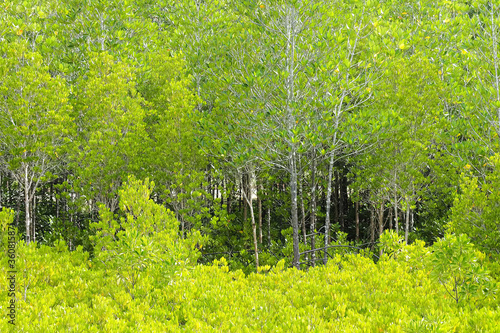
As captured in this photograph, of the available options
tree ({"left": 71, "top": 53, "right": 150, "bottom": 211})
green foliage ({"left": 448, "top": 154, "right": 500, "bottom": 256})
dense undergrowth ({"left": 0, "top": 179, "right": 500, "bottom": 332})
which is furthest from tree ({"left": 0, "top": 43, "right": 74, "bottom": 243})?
green foliage ({"left": 448, "top": 154, "right": 500, "bottom": 256})

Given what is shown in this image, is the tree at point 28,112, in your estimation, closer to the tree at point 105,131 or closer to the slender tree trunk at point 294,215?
the tree at point 105,131

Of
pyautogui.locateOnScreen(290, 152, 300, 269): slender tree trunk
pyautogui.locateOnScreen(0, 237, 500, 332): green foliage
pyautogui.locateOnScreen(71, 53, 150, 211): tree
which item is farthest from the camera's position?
pyautogui.locateOnScreen(71, 53, 150, 211): tree

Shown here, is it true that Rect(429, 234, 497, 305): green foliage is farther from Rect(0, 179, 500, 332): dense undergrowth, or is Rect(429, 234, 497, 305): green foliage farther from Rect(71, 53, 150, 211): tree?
Rect(71, 53, 150, 211): tree

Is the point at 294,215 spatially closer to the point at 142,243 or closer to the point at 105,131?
the point at 142,243

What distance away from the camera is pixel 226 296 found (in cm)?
555

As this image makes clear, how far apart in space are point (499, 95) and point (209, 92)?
9321mm

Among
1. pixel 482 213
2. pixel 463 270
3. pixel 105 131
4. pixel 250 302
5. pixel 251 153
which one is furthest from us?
pixel 105 131

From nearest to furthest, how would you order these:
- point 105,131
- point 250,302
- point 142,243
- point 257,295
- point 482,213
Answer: point 250,302 < point 257,295 < point 142,243 < point 482,213 < point 105,131

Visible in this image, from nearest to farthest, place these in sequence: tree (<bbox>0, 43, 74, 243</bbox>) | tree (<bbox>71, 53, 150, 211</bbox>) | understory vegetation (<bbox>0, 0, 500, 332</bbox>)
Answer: understory vegetation (<bbox>0, 0, 500, 332</bbox>) → tree (<bbox>0, 43, 74, 243</bbox>) → tree (<bbox>71, 53, 150, 211</bbox>)

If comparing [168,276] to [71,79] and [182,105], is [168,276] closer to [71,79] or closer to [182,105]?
[182,105]

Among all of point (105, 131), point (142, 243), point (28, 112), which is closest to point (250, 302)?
point (142, 243)

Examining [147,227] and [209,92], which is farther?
[209,92]

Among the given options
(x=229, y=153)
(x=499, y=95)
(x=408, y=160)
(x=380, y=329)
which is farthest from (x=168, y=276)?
(x=499, y=95)

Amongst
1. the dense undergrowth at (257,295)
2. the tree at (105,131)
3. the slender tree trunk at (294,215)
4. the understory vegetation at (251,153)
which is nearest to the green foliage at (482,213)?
the understory vegetation at (251,153)
